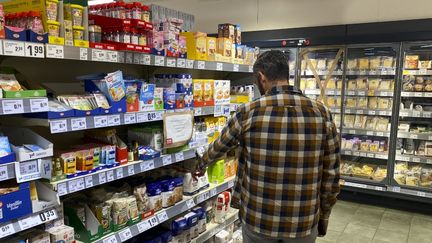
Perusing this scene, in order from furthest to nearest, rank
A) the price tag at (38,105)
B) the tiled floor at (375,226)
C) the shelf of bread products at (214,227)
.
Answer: the tiled floor at (375,226) < the shelf of bread products at (214,227) < the price tag at (38,105)

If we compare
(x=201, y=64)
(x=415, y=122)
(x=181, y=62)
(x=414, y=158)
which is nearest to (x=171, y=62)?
(x=181, y=62)

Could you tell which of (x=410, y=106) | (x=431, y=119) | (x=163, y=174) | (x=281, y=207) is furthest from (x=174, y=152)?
(x=431, y=119)

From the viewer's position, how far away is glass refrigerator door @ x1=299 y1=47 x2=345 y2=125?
219 inches

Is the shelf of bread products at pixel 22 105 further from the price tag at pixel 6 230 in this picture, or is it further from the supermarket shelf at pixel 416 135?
the supermarket shelf at pixel 416 135

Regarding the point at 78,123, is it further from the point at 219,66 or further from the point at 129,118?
the point at 219,66

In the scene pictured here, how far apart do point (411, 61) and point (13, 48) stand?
4.97m

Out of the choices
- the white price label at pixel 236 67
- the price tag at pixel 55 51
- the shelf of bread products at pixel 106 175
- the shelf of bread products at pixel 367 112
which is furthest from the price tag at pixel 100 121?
the shelf of bread products at pixel 367 112

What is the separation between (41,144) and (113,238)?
734mm

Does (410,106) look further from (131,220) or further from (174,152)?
(131,220)

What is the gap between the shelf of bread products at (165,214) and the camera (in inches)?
84.0

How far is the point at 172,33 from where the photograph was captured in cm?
241

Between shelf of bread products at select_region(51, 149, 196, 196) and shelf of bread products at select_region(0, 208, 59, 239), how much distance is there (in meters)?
0.11

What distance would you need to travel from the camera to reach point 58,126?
1.72 meters

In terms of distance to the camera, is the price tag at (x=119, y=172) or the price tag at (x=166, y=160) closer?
the price tag at (x=119, y=172)
